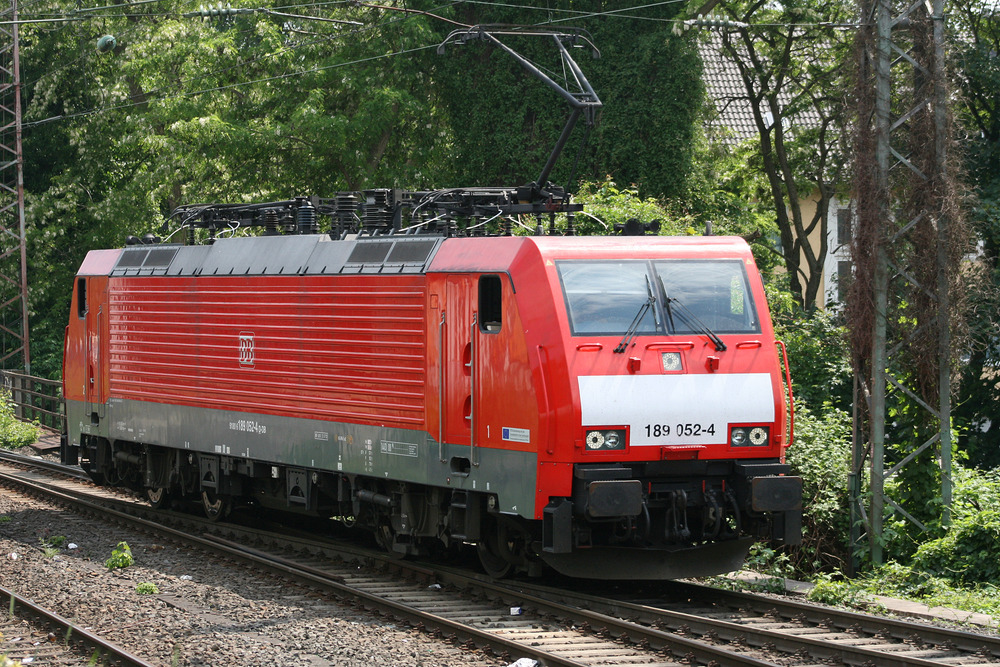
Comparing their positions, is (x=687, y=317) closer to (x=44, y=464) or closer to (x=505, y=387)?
(x=505, y=387)

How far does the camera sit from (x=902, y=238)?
12.8 m

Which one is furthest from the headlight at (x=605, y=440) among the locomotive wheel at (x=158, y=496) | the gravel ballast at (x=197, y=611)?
the locomotive wheel at (x=158, y=496)

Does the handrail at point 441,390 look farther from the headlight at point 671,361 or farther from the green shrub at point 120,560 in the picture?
the green shrub at point 120,560

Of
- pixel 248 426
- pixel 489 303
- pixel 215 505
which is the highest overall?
pixel 489 303

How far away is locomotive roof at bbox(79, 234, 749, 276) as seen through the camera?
1118cm

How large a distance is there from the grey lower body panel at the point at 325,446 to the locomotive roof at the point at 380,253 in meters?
1.58

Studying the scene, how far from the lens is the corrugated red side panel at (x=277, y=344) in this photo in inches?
493

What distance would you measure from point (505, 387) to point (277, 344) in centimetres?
408

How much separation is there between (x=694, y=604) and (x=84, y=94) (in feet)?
98.0

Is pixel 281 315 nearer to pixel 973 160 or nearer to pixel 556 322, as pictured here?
pixel 556 322

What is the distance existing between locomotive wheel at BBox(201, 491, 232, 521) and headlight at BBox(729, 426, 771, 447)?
7.47m

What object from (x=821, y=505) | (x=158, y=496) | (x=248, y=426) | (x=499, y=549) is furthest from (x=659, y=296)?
(x=158, y=496)

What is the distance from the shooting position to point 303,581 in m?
12.4

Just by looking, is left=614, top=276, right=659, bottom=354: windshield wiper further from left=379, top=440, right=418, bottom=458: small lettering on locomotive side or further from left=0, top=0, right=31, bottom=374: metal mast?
left=0, top=0, right=31, bottom=374: metal mast
